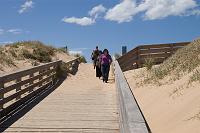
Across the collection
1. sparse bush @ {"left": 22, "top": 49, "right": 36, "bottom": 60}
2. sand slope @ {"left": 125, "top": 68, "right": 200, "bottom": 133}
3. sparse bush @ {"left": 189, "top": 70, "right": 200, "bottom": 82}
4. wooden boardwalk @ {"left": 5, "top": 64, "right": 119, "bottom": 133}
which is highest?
sparse bush @ {"left": 22, "top": 49, "right": 36, "bottom": 60}

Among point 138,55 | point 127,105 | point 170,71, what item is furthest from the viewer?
point 138,55

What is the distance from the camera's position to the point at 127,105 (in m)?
6.24

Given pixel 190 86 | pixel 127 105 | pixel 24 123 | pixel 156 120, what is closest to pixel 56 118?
pixel 24 123

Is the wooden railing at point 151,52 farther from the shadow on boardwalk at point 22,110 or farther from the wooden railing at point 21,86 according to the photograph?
the shadow on boardwalk at point 22,110

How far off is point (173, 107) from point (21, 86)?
5643mm

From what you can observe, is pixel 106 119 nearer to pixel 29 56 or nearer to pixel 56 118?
pixel 56 118

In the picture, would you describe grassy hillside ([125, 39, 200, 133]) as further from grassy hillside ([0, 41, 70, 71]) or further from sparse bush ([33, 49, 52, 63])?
sparse bush ([33, 49, 52, 63])

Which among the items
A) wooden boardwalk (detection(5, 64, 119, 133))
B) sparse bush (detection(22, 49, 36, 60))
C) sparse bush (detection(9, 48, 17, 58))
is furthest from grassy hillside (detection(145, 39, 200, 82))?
sparse bush (detection(22, 49, 36, 60))

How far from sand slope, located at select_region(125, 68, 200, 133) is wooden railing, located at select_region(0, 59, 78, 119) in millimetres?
3488

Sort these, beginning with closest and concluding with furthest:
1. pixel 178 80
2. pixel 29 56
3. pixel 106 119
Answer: pixel 106 119 < pixel 178 80 < pixel 29 56

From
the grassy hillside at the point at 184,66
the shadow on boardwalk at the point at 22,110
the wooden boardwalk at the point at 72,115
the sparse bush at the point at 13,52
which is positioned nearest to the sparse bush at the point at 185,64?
the grassy hillside at the point at 184,66

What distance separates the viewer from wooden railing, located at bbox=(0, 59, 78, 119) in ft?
38.5

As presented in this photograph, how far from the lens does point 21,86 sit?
14625 mm

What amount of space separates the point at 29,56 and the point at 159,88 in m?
21.4
